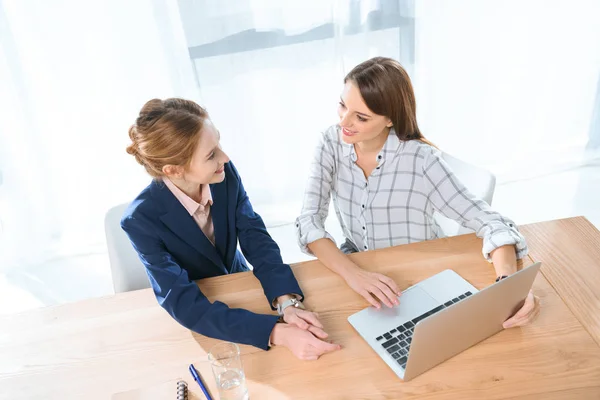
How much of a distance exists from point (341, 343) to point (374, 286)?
0.17 m

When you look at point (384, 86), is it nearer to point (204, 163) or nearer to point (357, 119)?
point (357, 119)

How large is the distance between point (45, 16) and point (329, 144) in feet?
4.82

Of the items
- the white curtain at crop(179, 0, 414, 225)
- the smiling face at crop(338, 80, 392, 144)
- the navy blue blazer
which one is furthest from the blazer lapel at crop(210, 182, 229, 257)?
the white curtain at crop(179, 0, 414, 225)

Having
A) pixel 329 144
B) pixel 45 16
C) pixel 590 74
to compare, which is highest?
pixel 45 16

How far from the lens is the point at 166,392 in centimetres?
99

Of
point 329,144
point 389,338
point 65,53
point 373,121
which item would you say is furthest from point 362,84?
point 65,53

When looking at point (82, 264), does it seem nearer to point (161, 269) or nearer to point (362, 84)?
point (161, 269)

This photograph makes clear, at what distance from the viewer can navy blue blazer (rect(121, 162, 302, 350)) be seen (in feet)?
3.60

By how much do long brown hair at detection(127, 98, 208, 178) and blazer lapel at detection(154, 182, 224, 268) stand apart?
0.08 meters

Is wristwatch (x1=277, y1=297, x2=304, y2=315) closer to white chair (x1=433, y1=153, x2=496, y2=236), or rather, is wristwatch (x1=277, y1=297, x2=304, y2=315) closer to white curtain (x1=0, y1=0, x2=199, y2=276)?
white chair (x1=433, y1=153, x2=496, y2=236)

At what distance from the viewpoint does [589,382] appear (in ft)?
3.00

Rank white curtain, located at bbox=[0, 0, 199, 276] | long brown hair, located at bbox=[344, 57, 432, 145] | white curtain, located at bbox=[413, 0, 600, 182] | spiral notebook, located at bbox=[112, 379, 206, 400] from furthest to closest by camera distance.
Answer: white curtain, located at bbox=[413, 0, 600, 182] < white curtain, located at bbox=[0, 0, 199, 276] < long brown hair, located at bbox=[344, 57, 432, 145] < spiral notebook, located at bbox=[112, 379, 206, 400]

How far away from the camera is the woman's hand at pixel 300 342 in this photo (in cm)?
102

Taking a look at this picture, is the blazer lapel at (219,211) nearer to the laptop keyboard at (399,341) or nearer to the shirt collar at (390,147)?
the shirt collar at (390,147)
